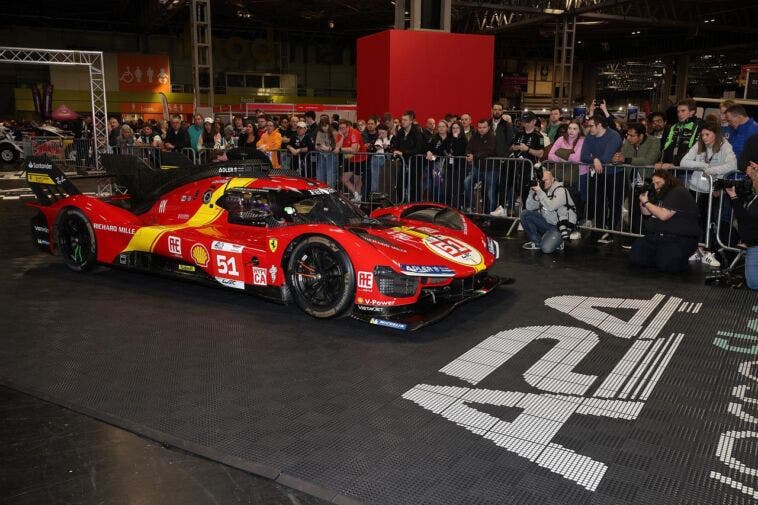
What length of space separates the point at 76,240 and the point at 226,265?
2385mm

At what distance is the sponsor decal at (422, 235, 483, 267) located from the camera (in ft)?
17.9

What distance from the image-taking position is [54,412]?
3781mm

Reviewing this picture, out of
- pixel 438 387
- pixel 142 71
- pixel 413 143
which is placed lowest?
pixel 438 387

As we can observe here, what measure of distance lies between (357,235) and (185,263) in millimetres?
1930

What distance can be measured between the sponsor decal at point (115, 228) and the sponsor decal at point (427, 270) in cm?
316

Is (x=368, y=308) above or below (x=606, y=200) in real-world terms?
below

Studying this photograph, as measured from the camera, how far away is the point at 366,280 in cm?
511

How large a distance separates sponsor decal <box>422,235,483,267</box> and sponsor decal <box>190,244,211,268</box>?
208 centimetres

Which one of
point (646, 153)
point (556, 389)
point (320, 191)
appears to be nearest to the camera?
point (556, 389)

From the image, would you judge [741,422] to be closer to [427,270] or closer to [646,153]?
[427,270]

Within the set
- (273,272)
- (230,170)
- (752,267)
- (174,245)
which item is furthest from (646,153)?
(174,245)

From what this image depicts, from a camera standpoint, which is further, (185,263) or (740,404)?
(185,263)

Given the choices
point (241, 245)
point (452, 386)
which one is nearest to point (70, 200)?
point (241, 245)

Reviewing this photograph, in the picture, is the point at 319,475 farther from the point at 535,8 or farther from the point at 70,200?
the point at 535,8
